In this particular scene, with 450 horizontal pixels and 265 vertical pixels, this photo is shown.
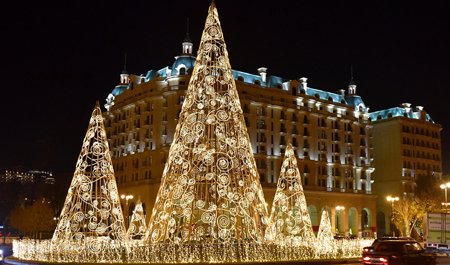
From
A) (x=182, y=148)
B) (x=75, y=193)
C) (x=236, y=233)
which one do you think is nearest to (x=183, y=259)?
(x=236, y=233)

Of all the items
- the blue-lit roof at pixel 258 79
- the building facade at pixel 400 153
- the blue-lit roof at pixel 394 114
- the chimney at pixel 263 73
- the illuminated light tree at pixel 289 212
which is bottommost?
the illuminated light tree at pixel 289 212

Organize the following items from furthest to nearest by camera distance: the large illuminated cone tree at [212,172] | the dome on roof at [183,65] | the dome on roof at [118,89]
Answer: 1. the dome on roof at [118,89]
2. the dome on roof at [183,65]
3. the large illuminated cone tree at [212,172]

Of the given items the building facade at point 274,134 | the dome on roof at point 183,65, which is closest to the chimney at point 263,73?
the building facade at point 274,134

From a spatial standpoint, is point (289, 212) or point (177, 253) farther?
point (289, 212)

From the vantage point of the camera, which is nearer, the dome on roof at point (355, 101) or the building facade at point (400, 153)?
the dome on roof at point (355, 101)

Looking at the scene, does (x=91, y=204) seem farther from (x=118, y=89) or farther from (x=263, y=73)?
(x=118, y=89)

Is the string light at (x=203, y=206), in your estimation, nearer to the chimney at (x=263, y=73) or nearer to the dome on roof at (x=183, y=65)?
the dome on roof at (x=183, y=65)

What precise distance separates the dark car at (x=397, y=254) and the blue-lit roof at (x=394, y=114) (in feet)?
269

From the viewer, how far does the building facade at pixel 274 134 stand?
7725cm

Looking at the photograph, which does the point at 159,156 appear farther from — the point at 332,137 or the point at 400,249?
the point at 400,249

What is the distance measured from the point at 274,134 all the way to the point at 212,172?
184 ft

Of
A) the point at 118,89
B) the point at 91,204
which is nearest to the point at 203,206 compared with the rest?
the point at 91,204

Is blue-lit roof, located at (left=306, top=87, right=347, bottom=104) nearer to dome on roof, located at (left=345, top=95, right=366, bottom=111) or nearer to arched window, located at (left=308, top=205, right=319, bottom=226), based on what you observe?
dome on roof, located at (left=345, top=95, right=366, bottom=111)

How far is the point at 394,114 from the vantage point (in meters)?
104
